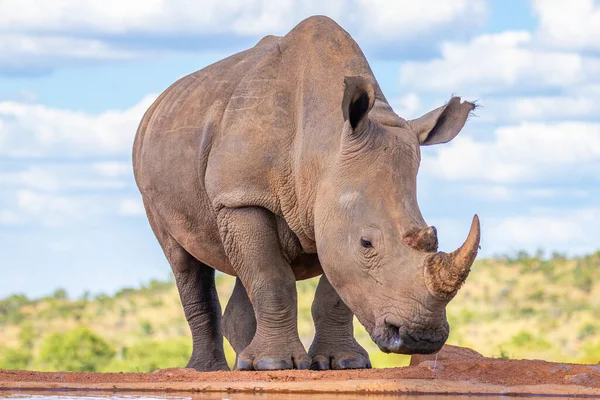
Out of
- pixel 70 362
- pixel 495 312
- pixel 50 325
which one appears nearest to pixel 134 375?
pixel 70 362

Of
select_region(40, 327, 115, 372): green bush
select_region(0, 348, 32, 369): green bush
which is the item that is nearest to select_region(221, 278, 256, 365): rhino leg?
select_region(40, 327, 115, 372): green bush

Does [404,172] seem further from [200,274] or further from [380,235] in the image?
[200,274]

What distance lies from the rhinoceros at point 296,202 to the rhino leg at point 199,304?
14mm

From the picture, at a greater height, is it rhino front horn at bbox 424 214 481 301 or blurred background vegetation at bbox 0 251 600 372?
blurred background vegetation at bbox 0 251 600 372

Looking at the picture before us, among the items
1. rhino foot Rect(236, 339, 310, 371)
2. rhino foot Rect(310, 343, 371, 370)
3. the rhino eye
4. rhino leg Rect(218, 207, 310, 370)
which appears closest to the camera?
the rhino eye

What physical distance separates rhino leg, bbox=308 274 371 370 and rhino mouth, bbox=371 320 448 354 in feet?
7.23

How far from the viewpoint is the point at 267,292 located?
12.3m

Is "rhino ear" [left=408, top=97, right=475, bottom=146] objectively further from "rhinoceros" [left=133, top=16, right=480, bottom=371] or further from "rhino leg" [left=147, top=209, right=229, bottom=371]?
"rhino leg" [left=147, top=209, right=229, bottom=371]

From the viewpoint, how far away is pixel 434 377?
11.3m

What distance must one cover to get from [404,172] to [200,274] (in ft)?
13.0

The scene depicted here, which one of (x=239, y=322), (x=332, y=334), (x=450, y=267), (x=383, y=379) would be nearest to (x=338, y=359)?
(x=332, y=334)

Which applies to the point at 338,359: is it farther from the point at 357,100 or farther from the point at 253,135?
the point at 357,100

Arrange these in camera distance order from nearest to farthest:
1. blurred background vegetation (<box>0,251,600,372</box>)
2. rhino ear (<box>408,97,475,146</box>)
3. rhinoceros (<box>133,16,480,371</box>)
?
1. rhinoceros (<box>133,16,480,371</box>)
2. rhino ear (<box>408,97,475,146</box>)
3. blurred background vegetation (<box>0,251,600,372</box>)

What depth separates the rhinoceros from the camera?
10.6 meters
